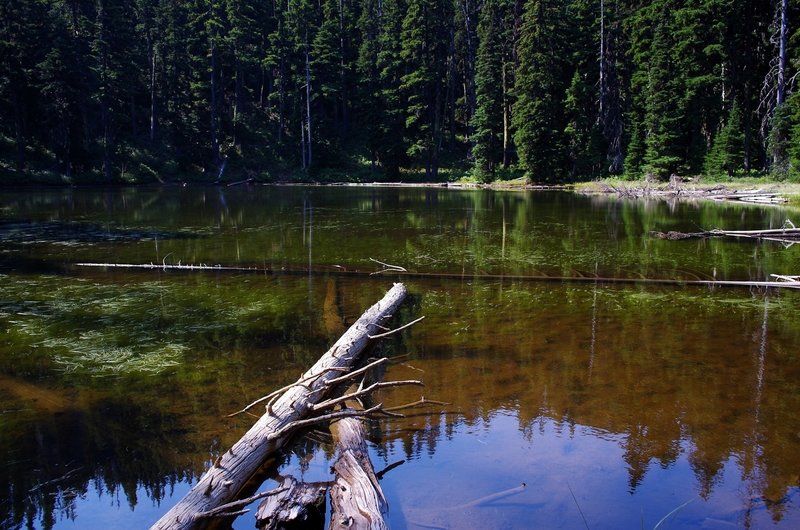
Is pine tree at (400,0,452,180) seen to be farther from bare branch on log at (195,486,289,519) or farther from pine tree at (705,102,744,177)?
bare branch on log at (195,486,289,519)

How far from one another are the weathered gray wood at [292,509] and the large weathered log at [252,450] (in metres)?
0.32

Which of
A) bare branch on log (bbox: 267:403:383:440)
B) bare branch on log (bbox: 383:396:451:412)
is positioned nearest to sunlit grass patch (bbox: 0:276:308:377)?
bare branch on log (bbox: 267:403:383:440)

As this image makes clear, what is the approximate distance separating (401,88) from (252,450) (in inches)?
2042

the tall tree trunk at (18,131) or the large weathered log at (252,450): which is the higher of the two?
the tall tree trunk at (18,131)

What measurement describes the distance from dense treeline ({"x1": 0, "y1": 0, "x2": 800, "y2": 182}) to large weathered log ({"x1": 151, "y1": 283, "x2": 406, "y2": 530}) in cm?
3402

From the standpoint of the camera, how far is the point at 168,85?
5738 centimetres

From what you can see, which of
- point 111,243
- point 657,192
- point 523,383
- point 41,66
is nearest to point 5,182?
point 41,66

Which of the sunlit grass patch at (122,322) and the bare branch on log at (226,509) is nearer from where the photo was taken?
the bare branch on log at (226,509)

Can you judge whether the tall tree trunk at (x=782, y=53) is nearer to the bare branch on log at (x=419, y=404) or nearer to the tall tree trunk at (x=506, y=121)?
the tall tree trunk at (x=506, y=121)

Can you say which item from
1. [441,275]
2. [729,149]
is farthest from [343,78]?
[441,275]

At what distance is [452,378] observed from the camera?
721 centimetres

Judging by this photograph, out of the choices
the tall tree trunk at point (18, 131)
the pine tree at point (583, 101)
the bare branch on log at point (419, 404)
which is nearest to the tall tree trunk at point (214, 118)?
the tall tree trunk at point (18, 131)

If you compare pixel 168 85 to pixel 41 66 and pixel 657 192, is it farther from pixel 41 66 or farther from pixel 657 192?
pixel 657 192

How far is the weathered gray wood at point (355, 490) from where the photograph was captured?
412 cm
